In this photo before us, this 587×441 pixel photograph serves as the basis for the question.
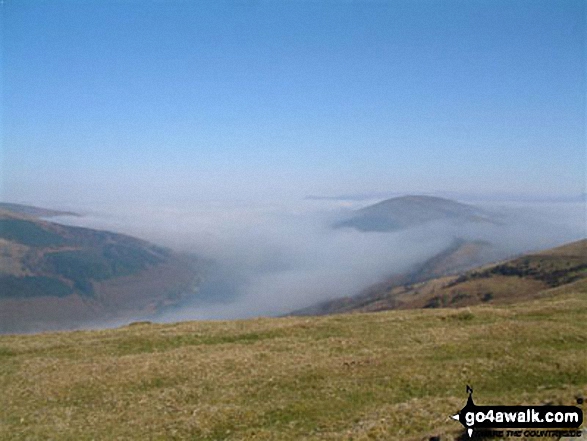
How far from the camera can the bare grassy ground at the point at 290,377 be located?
26.5 metres

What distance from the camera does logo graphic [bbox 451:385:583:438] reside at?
19000 mm

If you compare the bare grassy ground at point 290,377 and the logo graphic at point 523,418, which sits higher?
the logo graphic at point 523,418

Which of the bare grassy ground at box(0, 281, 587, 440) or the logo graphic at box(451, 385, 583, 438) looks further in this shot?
the bare grassy ground at box(0, 281, 587, 440)

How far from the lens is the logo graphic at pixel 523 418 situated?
19000mm

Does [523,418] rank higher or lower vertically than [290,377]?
higher

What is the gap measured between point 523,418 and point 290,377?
57.2 feet

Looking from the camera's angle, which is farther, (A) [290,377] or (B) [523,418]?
(A) [290,377]

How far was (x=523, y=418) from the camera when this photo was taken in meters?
19.8

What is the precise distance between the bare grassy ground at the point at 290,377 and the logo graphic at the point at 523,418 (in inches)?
46.3

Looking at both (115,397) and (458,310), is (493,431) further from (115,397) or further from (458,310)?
(458,310)

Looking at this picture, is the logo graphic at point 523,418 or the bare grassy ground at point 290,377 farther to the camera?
the bare grassy ground at point 290,377

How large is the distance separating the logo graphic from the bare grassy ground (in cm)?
118

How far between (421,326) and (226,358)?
2079 cm

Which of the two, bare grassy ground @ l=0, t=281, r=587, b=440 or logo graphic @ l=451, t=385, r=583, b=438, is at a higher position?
logo graphic @ l=451, t=385, r=583, b=438
